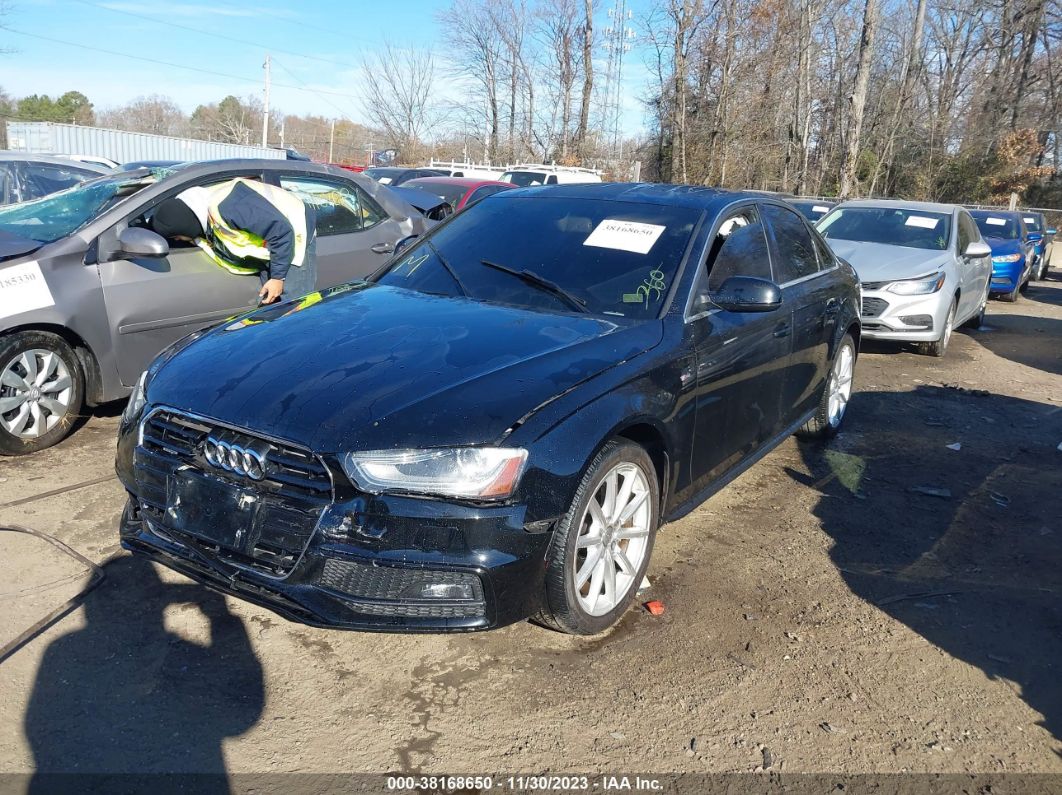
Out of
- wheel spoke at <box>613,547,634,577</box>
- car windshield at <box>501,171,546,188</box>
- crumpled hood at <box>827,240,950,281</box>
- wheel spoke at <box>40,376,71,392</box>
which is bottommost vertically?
wheel spoke at <box>613,547,634,577</box>

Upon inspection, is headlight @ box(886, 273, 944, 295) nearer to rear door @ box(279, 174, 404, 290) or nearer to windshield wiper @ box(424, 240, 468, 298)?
rear door @ box(279, 174, 404, 290)

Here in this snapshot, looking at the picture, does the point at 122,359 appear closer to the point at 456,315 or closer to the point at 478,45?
the point at 456,315

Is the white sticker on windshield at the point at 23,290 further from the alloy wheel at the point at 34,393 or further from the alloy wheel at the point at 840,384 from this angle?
the alloy wheel at the point at 840,384

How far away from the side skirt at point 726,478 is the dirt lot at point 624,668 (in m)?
0.32

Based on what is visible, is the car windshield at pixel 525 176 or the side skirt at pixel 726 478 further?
the car windshield at pixel 525 176

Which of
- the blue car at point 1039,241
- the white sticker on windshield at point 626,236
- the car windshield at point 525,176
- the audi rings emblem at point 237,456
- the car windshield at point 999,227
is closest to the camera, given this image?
the audi rings emblem at point 237,456

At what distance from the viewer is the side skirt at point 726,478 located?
12.5 feet

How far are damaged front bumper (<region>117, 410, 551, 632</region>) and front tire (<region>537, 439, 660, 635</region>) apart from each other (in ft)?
0.42

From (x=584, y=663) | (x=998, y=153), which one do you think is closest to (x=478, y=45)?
(x=998, y=153)

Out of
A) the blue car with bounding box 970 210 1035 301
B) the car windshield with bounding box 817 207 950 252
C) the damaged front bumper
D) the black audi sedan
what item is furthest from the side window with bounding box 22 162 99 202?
the blue car with bounding box 970 210 1035 301

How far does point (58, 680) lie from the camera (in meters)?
2.90

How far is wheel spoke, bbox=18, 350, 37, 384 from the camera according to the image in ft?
15.7

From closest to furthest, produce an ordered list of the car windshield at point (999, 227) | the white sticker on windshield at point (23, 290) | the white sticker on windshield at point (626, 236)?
the white sticker on windshield at point (626, 236) < the white sticker on windshield at point (23, 290) < the car windshield at point (999, 227)

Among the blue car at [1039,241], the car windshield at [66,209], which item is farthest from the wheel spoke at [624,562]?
the blue car at [1039,241]
